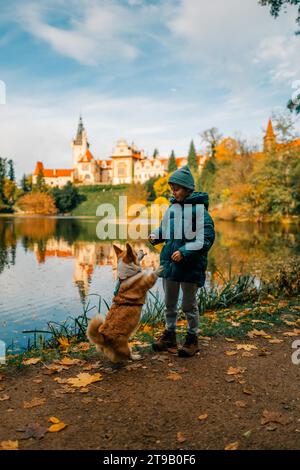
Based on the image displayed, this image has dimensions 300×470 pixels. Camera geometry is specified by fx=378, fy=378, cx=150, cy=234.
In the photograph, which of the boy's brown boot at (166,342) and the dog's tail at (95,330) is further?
the boy's brown boot at (166,342)

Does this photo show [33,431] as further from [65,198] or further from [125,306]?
[65,198]

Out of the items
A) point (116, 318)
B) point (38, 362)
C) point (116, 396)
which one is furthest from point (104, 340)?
point (38, 362)

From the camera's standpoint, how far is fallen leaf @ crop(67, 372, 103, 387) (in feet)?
12.1

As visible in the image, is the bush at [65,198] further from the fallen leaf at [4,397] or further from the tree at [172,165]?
the fallen leaf at [4,397]

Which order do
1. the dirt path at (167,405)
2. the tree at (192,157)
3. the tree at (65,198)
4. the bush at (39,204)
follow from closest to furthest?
the dirt path at (167,405), the bush at (39,204), the tree at (192,157), the tree at (65,198)

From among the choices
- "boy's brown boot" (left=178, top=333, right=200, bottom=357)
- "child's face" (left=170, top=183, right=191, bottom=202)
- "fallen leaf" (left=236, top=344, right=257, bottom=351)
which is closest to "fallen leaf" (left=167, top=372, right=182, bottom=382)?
"boy's brown boot" (left=178, top=333, right=200, bottom=357)

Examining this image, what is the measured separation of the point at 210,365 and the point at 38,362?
1921 mm

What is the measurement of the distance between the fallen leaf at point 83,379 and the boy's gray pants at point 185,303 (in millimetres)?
1104

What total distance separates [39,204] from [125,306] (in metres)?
70.5

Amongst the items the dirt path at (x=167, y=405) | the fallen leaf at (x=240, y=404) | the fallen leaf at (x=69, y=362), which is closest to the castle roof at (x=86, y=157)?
the fallen leaf at (x=69, y=362)

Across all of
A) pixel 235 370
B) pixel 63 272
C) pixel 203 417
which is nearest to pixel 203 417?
pixel 203 417

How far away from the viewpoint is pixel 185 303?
4.32 m

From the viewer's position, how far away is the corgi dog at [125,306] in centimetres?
385

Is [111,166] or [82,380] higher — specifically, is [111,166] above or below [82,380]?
above
